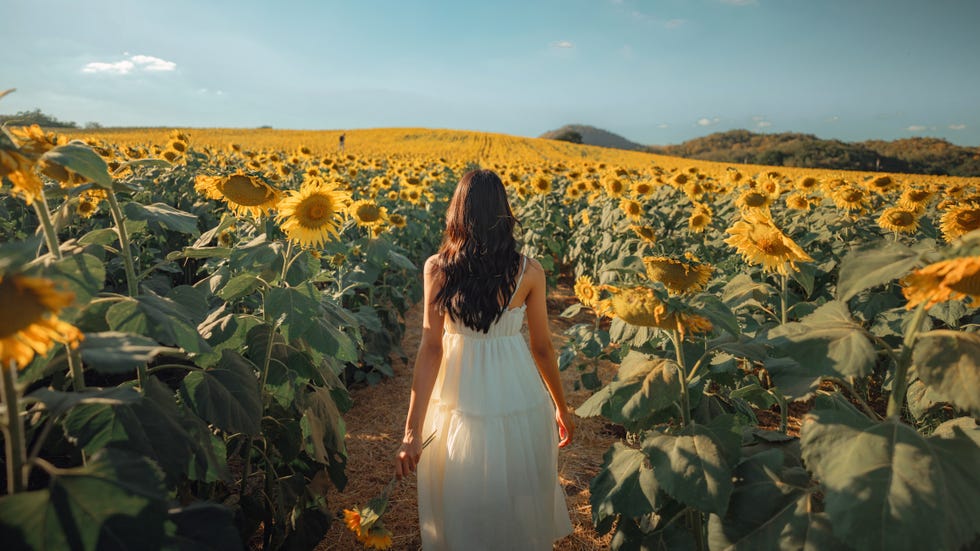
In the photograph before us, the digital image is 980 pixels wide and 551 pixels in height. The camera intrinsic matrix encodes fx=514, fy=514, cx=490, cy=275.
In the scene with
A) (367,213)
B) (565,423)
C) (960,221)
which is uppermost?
(960,221)

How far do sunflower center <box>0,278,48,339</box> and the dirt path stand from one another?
2.50m

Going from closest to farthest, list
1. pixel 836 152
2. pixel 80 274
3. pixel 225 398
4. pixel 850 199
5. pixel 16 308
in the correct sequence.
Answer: pixel 16 308 < pixel 80 274 < pixel 225 398 < pixel 850 199 < pixel 836 152

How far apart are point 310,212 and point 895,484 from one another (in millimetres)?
2248

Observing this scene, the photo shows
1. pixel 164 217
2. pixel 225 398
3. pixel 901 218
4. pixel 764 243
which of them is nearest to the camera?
pixel 225 398

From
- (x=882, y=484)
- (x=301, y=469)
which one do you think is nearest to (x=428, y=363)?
(x=301, y=469)

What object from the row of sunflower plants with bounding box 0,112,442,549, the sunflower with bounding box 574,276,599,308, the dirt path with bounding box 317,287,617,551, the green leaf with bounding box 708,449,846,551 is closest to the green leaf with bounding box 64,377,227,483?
the row of sunflower plants with bounding box 0,112,442,549

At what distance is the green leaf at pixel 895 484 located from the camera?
0.97 m

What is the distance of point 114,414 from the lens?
124cm

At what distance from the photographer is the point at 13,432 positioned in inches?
37.8

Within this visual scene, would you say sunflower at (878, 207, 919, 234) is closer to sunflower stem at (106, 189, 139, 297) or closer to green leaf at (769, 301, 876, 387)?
green leaf at (769, 301, 876, 387)

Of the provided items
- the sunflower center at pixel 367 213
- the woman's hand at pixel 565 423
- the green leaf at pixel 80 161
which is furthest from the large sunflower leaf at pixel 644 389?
the sunflower center at pixel 367 213

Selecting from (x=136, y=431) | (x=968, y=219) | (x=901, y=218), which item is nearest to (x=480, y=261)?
(x=136, y=431)

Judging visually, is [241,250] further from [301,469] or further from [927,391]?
[927,391]

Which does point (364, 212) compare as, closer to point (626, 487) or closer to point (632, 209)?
point (632, 209)
